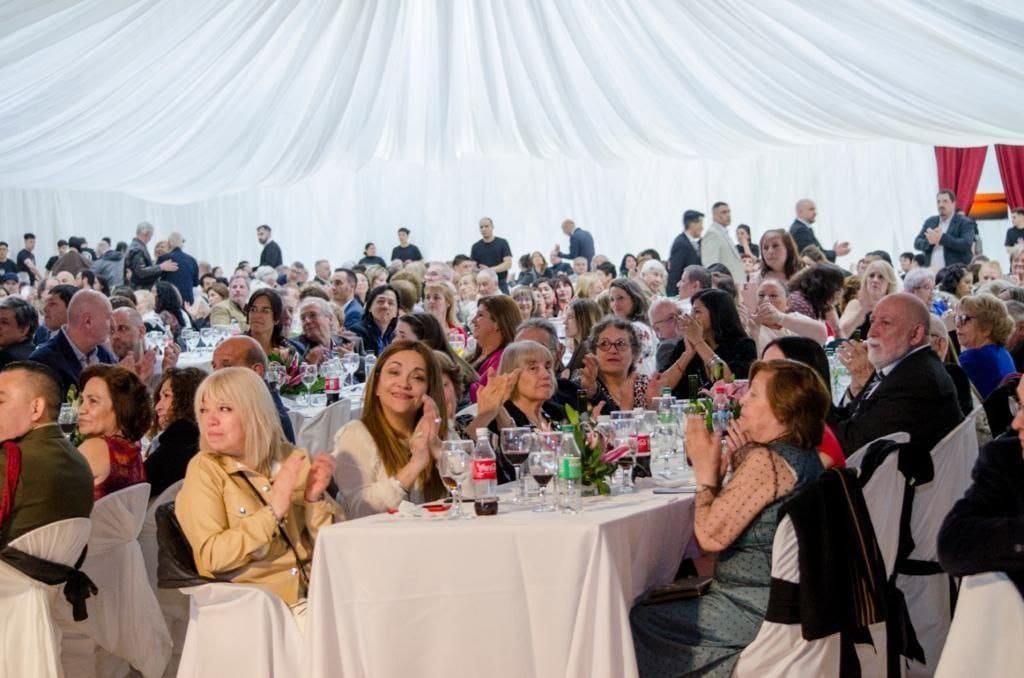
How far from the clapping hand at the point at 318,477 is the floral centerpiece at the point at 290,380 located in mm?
3472

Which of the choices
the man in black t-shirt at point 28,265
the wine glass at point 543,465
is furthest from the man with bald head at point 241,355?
the man in black t-shirt at point 28,265

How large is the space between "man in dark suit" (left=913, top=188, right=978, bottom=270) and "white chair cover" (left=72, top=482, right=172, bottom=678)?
1051 cm

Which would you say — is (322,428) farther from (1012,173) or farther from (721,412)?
(1012,173)

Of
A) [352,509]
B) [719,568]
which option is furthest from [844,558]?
[352,509]

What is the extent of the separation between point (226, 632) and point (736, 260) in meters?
9.30

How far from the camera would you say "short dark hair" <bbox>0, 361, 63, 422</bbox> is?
3.63 meters

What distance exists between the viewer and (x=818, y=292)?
766 cm

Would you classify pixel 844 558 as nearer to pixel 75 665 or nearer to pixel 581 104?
pixel 75 665

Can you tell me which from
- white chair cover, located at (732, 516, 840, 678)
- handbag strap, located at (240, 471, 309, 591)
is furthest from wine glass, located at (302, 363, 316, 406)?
white chair cover, located at (732, 516, 840, 678)

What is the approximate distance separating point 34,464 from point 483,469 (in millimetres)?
1173

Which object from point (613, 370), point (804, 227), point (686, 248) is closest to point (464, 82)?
point (686, 248)

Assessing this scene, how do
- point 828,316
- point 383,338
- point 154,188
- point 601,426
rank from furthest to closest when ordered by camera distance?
1. point 154,188
2. point 383,338
3. point 828,316
4. point 601,426

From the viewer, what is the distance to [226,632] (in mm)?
3334

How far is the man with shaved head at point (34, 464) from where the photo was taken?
347 cm
